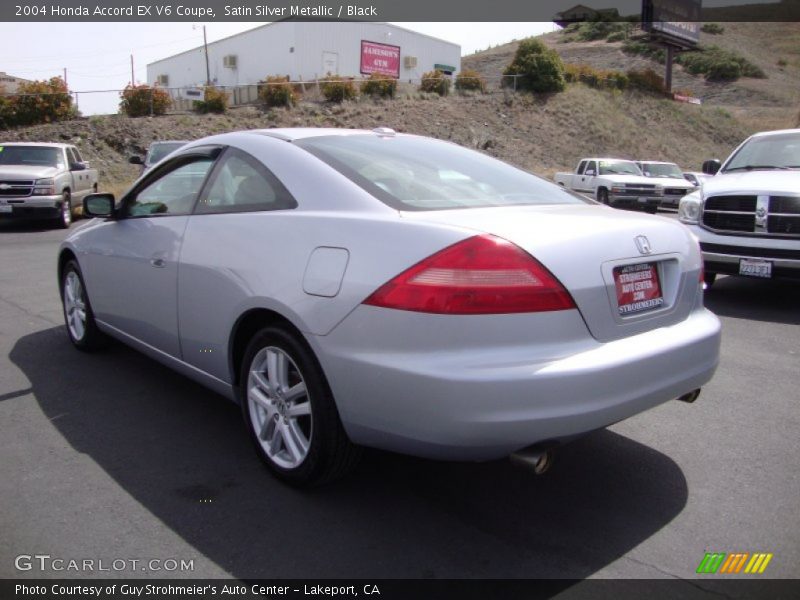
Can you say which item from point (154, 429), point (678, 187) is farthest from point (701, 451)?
point (678, 187)

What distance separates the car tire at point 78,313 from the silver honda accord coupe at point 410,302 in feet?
4.61

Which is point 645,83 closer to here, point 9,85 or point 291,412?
point 9,85

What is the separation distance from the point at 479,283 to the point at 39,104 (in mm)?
30771

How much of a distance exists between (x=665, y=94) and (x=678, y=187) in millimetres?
35927

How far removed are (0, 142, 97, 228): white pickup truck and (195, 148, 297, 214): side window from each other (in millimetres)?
12198

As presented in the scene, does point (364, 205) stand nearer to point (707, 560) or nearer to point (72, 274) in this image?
point (707, 560)

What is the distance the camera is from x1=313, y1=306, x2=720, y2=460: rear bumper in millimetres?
2475

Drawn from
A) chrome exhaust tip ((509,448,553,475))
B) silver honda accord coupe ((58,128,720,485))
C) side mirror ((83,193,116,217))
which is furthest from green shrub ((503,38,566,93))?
chrome exhaust tip ((509,448,553,475))

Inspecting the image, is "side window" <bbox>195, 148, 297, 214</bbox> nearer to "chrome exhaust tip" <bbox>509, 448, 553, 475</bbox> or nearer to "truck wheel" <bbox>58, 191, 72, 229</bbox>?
"chrome exhaust tip" <bbox>509, 448, 553, 475</bbox>

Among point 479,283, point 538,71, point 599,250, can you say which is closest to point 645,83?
point 538,71

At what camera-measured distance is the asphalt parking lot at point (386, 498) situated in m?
2.65

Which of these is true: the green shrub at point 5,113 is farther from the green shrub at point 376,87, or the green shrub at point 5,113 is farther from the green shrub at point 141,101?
the green shrub at point 376,87

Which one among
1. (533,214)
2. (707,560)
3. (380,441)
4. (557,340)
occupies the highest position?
(533,214)

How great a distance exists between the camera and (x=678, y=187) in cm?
2100
